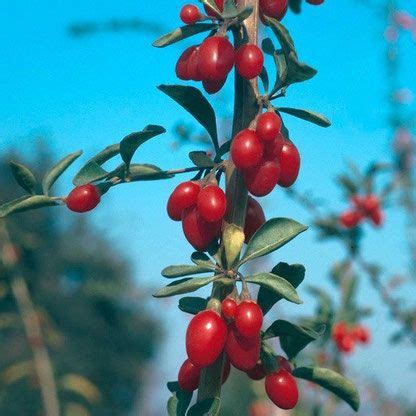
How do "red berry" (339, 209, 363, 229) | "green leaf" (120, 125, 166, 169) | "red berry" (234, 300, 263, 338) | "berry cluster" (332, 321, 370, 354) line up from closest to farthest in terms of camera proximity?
1. "red berry" (234, 300, 263, 338)
2. "green leaf" (120, 125, 166, 169)
3. "berry cluster" (332, 321, 370, 354)
4. "red berry" (339, 209, 363, 229)

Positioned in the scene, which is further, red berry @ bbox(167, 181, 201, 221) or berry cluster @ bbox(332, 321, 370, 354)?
berry cluster @ bbox(332, 321, 370, 354)

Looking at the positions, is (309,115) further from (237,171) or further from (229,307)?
(229,307)

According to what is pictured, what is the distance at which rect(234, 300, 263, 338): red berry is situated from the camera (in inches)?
34.7

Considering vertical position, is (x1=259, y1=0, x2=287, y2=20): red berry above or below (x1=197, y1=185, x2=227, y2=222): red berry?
above

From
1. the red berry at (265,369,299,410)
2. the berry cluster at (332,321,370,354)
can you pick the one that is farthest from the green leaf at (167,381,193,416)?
the berry cluster at (332,321,370,354)

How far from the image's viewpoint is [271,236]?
97 cm

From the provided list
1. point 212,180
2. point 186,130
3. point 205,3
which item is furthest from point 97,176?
point 186,130

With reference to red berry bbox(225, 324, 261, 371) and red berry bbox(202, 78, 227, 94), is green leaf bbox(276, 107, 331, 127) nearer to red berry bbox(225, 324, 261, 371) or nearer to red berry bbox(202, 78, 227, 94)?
red berry bbox(202, 78, 227, 94)

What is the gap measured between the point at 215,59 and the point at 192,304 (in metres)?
0.39

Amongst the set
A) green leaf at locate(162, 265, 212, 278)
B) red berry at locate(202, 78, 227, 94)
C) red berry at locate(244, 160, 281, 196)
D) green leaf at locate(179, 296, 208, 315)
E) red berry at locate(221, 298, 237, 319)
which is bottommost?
green leaf at locate(179, 296, 208, 315)

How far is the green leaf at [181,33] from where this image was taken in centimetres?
94

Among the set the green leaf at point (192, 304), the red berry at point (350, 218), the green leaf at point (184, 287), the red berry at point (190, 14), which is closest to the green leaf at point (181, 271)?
the green leaf at point (184, 287)

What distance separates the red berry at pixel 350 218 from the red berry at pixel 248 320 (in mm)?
2122

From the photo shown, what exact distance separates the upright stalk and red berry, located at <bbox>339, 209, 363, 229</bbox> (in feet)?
6.78
